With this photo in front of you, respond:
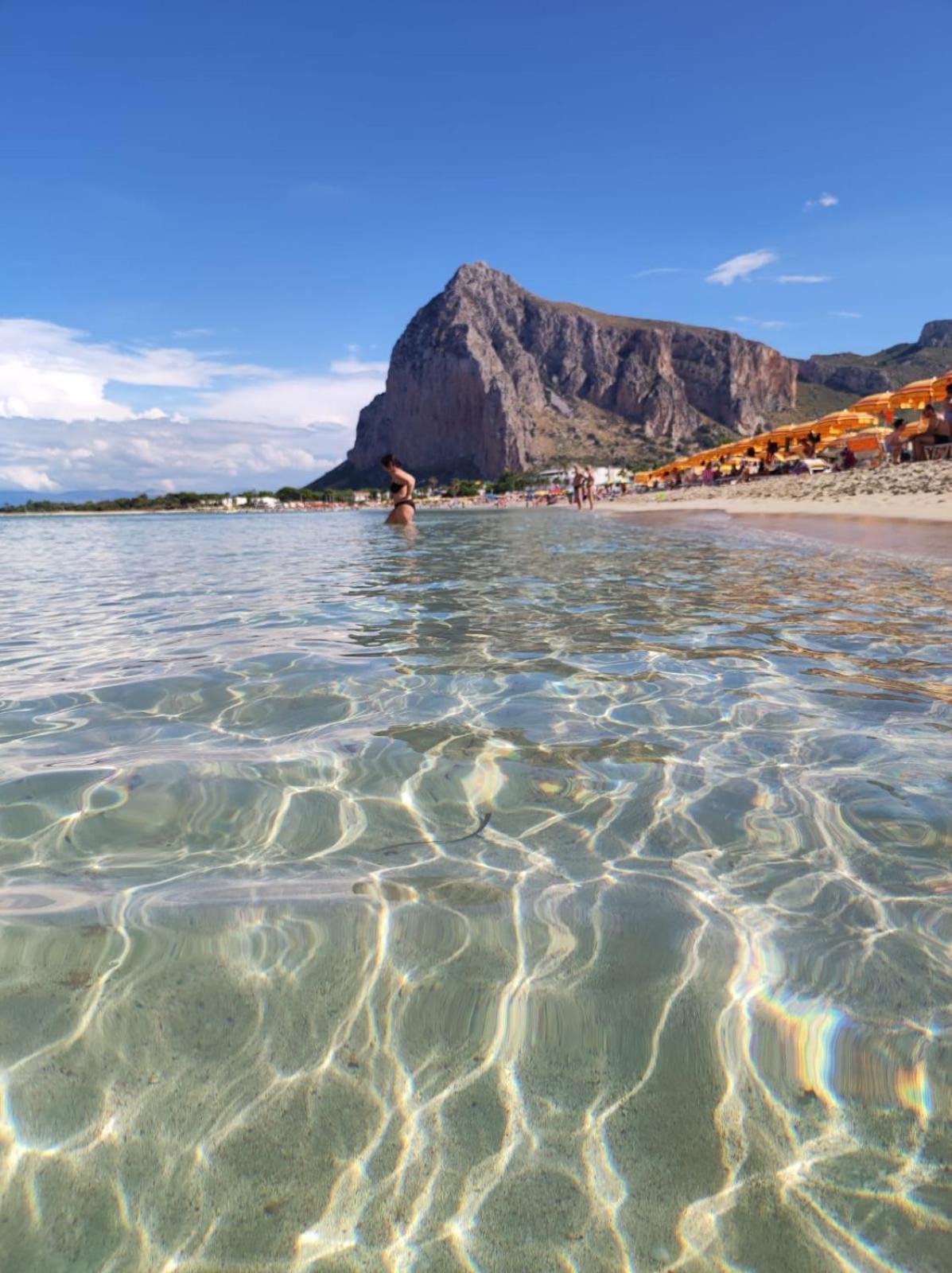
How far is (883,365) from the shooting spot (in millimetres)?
155000

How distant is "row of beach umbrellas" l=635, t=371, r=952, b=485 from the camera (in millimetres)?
30359

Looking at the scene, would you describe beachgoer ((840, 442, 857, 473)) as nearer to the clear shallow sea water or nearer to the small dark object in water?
the clear shallow sea water

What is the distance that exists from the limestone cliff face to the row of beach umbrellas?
318 feet

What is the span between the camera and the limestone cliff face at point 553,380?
5650 inches

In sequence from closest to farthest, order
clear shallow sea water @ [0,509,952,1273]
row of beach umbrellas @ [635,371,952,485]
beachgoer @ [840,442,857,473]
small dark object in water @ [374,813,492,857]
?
1. clear shallow sea water @ [0,509,952,1273]
2. small dark object in water @ [374,813,492,857]
3. beachgoer @ [840,442,857,473]
4. row of beach umbrellas @ [635,371,952,485]

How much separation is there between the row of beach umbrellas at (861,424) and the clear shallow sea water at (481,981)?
28.7 meters

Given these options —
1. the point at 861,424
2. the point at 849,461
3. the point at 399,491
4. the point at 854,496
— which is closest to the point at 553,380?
the point at 861,424

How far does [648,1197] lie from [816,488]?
87.3 feet

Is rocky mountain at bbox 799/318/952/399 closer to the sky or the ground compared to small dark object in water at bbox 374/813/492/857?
closer to the sky

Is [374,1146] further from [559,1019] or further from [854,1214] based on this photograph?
[854,1214]

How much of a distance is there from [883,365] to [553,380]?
75437mm

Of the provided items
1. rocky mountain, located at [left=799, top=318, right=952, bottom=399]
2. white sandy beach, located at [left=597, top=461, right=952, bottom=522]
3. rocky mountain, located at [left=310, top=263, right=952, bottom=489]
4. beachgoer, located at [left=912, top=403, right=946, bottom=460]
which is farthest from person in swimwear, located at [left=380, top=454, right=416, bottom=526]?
rocky mountain, located at [left=799, top=318, right=952, bottom=399]

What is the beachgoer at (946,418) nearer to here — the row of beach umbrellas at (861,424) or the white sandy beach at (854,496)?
the row of beach umbrellas at (861,424)

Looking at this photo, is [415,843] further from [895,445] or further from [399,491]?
[895,445]
